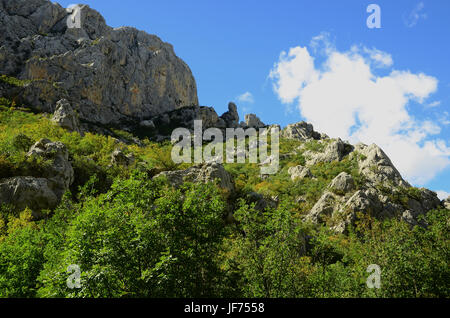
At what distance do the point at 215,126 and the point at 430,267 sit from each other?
94.2 meters

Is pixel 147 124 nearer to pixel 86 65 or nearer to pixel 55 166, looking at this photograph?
pixel 86 65

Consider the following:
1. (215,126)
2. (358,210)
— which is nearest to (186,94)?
(215,126)

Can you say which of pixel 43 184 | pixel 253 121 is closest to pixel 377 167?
pixel 43 184

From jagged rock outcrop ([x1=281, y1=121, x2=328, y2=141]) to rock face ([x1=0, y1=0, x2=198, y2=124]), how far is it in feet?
149

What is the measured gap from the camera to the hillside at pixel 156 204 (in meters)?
10.9

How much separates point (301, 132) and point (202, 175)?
60489 mm

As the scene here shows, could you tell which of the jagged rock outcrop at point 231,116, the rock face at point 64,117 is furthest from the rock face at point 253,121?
the rock face at point 64,117

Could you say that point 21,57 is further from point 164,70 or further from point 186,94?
point 186,94

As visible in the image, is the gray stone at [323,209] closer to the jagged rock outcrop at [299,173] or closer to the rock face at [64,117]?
the jagged rock outcrop at [299,173]

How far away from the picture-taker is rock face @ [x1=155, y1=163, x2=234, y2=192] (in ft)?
116

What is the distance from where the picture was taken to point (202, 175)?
119ft

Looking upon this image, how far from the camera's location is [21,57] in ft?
277

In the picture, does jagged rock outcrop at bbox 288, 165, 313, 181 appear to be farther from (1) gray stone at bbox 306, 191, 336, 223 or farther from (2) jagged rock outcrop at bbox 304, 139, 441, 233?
(1) gray stone at bbox 306, 191, 336, 223

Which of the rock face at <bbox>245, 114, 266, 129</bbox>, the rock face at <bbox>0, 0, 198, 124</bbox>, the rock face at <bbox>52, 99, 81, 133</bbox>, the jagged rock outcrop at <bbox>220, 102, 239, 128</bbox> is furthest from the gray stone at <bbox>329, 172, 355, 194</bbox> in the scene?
the rock face at <bbox>245, 114, 266, 129</bbox>
